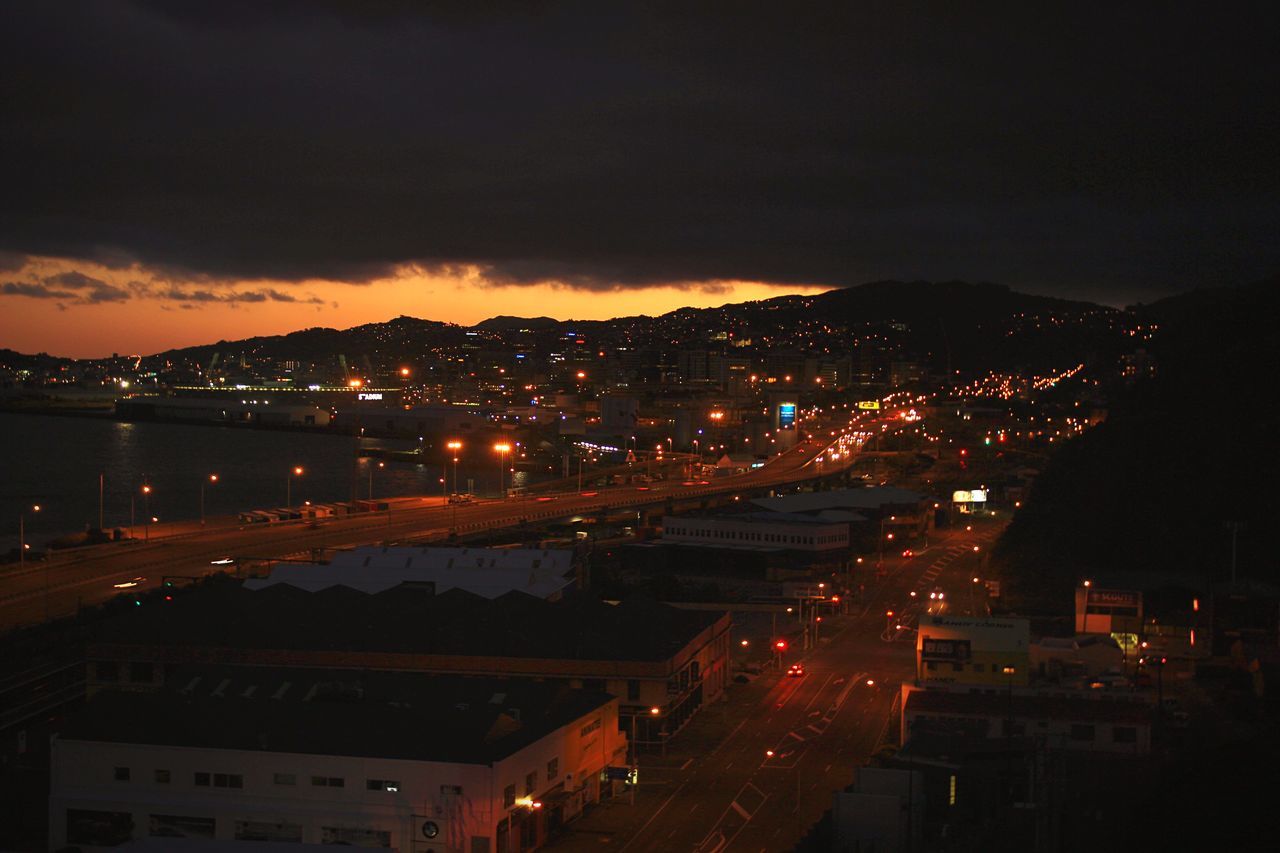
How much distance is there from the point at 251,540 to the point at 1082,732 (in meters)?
10.7

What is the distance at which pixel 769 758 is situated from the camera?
6.88 metres

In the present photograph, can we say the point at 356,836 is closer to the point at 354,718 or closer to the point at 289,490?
the point at 354,718

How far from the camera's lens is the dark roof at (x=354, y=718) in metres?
5.64

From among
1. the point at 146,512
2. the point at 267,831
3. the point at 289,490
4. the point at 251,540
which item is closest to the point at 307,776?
the point at 267,831

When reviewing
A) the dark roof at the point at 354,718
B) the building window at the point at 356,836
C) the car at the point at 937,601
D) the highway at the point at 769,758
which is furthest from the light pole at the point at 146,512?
the building window at the point at 356,836

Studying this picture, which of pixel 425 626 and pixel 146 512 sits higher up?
pixel 425 626

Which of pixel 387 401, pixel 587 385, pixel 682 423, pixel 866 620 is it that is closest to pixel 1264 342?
pixel 866 620

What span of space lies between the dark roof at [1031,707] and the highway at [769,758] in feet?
1.06

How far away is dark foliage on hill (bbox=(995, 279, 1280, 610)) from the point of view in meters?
11.9

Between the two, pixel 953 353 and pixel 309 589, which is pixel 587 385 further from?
pixel 309 589

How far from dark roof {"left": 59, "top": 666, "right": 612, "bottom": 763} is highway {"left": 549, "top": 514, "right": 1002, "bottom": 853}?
54cm

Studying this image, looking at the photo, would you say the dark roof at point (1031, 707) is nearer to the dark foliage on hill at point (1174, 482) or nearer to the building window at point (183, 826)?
the building window at point (183, 826)

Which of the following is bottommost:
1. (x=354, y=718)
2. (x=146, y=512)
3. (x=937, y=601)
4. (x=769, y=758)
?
(x=769, y=758)

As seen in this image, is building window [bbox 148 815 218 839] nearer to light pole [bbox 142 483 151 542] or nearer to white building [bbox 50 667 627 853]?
white building [bbox 50 667 627 853]
